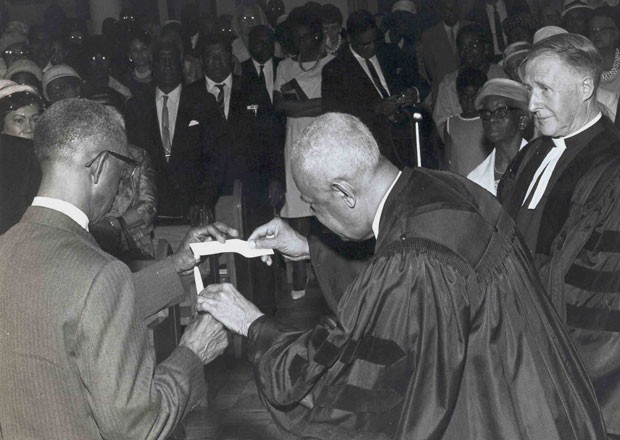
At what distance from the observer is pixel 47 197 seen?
3.00 meters

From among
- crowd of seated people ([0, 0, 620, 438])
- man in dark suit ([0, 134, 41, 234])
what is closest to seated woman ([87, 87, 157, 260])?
crowd of seated people ([0, 0, 620, 438])

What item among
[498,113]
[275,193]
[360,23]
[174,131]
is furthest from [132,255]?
[360,23]

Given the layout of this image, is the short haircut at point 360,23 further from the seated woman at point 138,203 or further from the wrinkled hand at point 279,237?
the wrinkled hand at point 279,237

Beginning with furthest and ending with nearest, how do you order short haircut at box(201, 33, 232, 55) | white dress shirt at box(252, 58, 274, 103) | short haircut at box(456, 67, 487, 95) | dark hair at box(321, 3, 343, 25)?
white dress shirt at box(252, 58, 274, 103) → dark hair at box(321, 3, 343, 25) → short haircut at box(201, 33, 232, 55) → short haircut at box(456, 67, 487, 95)

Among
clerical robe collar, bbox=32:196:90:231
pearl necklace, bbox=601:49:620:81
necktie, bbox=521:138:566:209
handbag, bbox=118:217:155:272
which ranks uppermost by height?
clerical robe collar, bbox=32:196:90:231

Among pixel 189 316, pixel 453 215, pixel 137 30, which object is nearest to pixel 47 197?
pixel 453 215

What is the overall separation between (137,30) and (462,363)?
28.6 ft

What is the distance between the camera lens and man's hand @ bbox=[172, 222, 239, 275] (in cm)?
419

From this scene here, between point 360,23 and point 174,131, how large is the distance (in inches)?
82.4

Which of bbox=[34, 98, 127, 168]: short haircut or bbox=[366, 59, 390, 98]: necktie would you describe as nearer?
bbox=[34, 98, 127, 168]: short haircut

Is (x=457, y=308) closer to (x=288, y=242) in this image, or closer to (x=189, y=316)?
(x=288, y=242)

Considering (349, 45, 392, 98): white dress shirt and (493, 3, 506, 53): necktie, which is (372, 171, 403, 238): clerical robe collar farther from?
(493, 3, 506, 53): necktie

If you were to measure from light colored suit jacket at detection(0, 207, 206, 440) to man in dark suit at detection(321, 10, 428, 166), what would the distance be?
A: 5745mm

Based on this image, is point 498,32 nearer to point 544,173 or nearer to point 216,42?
point 216,42
